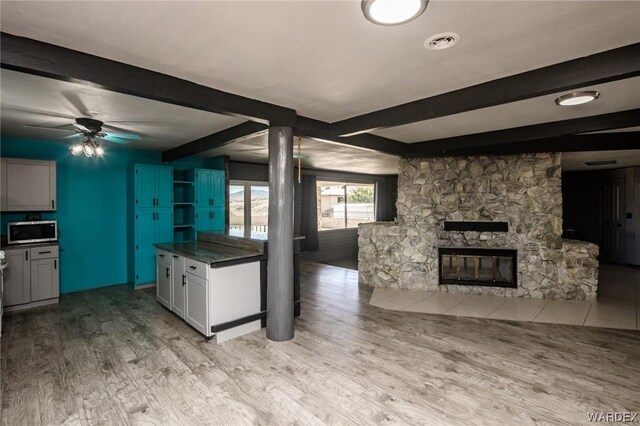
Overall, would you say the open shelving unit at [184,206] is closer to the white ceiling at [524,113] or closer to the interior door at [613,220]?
the white ceiling at [524,113]

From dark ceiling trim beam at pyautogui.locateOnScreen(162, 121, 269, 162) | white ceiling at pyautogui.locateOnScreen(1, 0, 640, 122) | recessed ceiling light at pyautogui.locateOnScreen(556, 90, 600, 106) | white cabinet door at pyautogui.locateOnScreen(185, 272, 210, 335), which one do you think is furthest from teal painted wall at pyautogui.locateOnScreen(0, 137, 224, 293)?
recessed ceiling light at pyautogui.locateOnScreen(556, 90, 600, 106)

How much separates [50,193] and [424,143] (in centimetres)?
559

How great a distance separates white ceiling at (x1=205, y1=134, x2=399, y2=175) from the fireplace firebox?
2.12 meters

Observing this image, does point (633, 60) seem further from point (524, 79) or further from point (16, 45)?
point (16, 45)

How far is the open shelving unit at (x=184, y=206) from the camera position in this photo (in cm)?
582

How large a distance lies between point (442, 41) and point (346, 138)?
217 centimetres

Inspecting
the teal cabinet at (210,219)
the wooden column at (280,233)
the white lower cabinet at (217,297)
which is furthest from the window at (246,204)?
the wooden column at (280,233)

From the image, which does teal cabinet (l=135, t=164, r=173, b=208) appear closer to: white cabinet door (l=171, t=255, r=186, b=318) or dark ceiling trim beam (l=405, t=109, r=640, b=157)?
white cabinet door (l=171, t=255, r=186, b=318)

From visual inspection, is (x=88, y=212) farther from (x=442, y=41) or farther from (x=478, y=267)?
(x=478, y=267)

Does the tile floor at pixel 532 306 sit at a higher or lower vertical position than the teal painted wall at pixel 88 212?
lower

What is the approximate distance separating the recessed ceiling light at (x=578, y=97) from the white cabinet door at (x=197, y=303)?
12.6ft

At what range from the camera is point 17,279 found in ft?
13.7

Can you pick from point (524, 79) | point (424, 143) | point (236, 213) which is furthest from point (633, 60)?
point (236, 213)

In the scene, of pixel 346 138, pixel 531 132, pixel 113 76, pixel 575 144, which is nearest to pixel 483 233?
pixel 575 144
